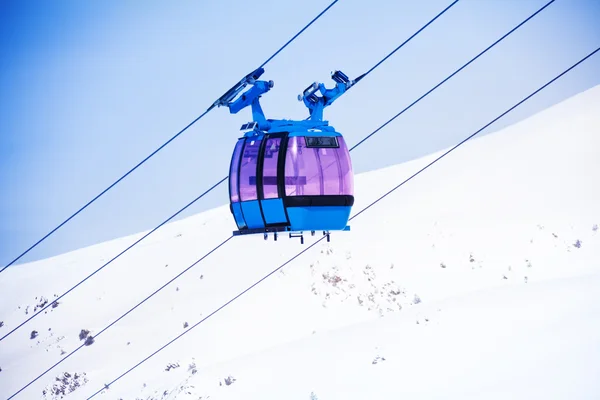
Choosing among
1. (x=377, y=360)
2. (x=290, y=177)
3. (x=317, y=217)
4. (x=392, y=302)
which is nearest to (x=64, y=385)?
(x=392, y=302)

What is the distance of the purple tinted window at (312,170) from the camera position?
11.3 meters

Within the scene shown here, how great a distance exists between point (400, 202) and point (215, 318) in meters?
14.7

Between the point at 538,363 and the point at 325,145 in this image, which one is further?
the point at 538,363

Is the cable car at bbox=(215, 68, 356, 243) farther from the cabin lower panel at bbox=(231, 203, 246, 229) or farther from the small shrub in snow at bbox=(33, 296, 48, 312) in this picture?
the small shrub in snow at bbox=(33, 296, 48, 312)

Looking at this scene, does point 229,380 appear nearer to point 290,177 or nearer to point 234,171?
point 234,171

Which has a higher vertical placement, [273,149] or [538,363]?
[273,149]

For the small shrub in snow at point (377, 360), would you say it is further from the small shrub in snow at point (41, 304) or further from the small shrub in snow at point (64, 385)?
the small shrub in snow at point (41, 304)

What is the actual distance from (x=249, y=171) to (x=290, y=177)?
2.63ft

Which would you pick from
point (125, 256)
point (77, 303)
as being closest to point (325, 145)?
point (77, 303)

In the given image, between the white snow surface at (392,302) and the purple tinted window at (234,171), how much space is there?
700 cm

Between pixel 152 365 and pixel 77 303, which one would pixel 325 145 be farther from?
Result: pixel 77 303

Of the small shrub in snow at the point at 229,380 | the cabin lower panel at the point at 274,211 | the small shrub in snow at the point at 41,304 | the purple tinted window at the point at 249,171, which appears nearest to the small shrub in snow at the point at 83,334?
the small shrub in snow at the point at 41,304

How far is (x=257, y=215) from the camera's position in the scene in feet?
38.5

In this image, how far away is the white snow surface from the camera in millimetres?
17078
